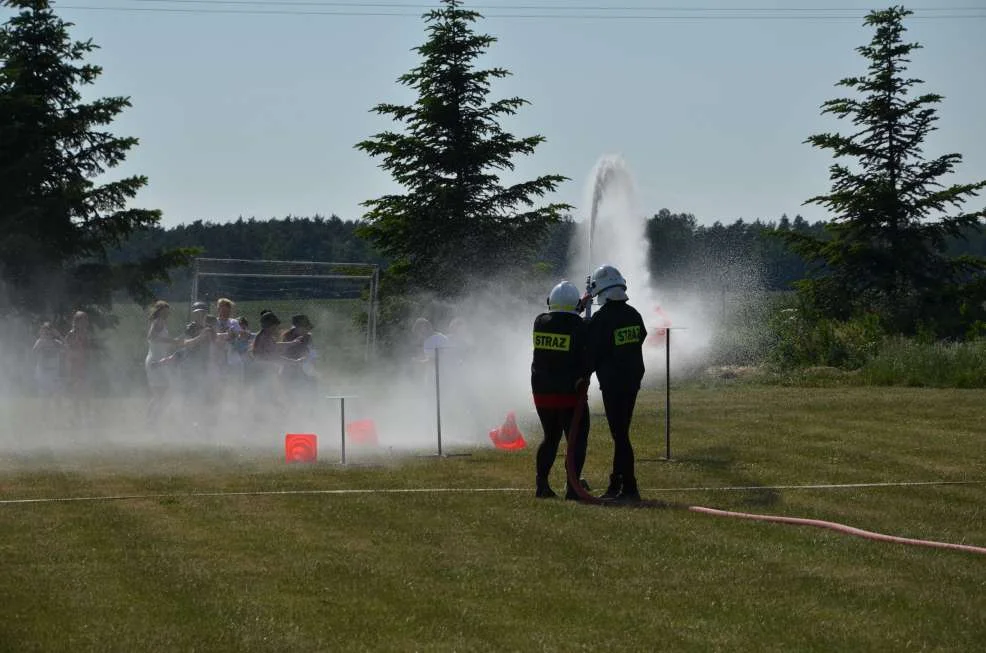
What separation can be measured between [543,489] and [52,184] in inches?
1221

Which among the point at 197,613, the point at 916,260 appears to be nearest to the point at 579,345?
the point at 197,613

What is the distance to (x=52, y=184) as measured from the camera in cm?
4019

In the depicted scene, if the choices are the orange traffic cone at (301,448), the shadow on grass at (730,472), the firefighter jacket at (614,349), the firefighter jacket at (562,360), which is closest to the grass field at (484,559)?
the shadow on grass at (730,472)

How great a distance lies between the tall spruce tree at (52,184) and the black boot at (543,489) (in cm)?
2846

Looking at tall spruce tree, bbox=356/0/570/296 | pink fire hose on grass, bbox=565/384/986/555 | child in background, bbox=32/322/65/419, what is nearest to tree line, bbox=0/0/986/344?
tall spruce tree, bbox=356/0/570/296

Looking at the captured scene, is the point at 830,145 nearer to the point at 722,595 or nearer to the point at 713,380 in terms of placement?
the point at 713,380

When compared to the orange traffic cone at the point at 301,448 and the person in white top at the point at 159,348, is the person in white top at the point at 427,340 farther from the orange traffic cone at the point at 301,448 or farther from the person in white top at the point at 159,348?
the person in white top at the point at 159,348

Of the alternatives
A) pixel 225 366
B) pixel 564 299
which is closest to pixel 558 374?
pixel 564 299

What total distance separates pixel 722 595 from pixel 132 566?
13.9 ft

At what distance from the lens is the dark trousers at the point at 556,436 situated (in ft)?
42.2

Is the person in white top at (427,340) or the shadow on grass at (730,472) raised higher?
the person in white top at (427,340)

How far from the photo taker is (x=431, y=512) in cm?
1195

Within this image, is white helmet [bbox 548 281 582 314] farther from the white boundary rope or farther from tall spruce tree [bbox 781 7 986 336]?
tall spruce tree [bbox 781 7 986 336]

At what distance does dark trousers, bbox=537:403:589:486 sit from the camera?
1287cm
